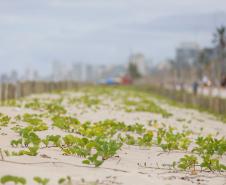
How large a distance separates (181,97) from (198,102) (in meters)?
7.19

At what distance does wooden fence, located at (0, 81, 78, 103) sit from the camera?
29355mm

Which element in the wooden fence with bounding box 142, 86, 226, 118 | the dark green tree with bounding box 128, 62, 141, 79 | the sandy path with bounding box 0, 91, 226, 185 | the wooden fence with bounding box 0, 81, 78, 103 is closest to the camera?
the sandy path with bounding box 0, 91, 226, 185

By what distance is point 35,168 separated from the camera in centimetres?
644

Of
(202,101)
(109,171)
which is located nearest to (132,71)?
(202,101)

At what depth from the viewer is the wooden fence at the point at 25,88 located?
96.3 feet

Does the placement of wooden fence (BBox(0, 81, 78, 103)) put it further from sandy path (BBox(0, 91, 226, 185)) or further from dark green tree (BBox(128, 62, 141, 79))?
dark green tree (BBox(128, 62, 141, 79))

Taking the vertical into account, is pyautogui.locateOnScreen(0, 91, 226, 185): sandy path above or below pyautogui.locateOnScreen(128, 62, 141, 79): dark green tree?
below

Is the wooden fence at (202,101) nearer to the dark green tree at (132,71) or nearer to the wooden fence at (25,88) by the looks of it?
the wooden fence at (25,88)

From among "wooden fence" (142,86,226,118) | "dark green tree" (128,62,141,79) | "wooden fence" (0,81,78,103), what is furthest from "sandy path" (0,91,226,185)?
"dark green tree" (128,62,141,79)

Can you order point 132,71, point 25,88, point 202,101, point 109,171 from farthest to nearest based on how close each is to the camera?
1. point 132,71
2. point 25,88
3. point 202,101
4. point 109,171

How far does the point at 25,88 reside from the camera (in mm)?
35844

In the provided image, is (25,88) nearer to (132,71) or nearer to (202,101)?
(202,101)

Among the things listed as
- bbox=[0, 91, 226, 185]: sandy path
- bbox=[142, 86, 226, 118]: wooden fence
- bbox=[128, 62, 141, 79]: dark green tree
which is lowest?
bbox=[142, 86, 226, 118]: wooden fence

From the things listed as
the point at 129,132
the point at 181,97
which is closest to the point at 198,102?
the point at 181,97
